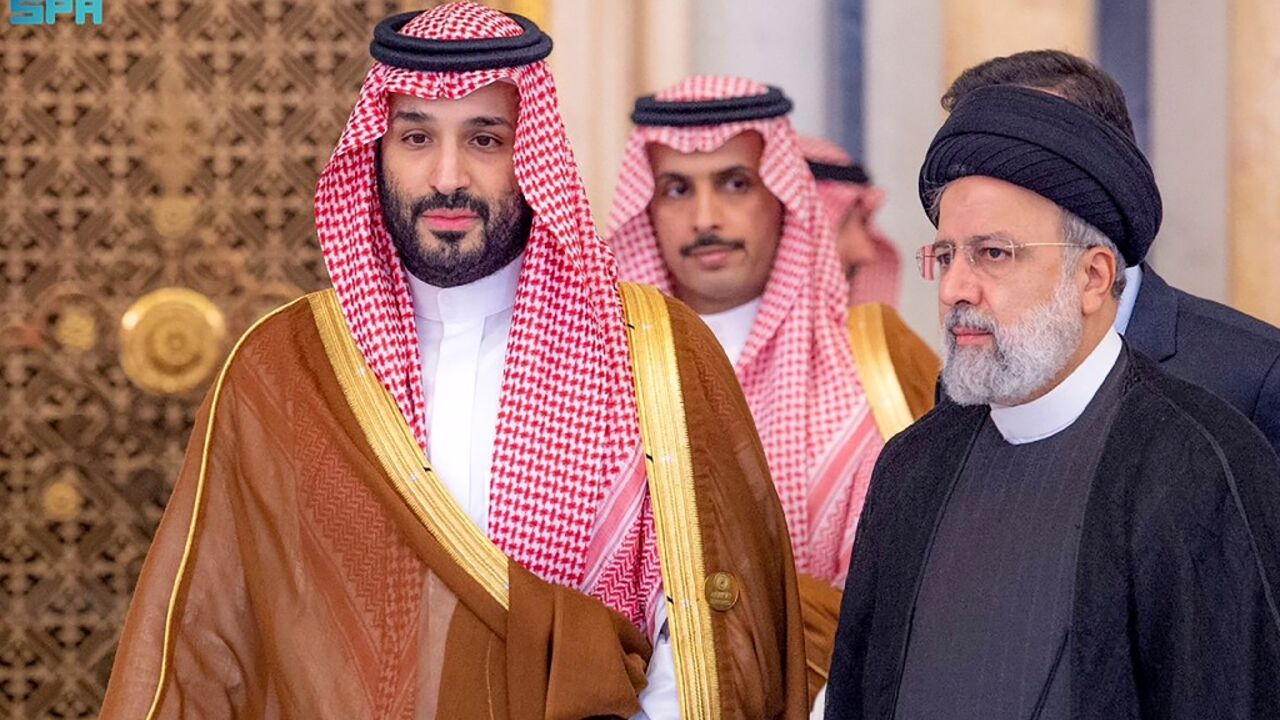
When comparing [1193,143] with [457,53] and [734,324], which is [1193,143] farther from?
[457,53]

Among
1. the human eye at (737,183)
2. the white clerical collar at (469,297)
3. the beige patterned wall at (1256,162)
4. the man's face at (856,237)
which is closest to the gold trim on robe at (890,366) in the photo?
the human eye at (737,183)

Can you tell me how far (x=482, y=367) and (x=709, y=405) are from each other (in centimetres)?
39

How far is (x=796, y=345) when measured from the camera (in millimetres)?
4090

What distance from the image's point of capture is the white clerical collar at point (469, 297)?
310 centimetres

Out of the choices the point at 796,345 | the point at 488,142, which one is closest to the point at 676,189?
the point at 796,345

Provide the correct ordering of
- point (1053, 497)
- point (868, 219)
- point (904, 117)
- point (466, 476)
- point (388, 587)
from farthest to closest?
point (904, 117), point (868, 219), point (466, 476), point (388, 587), point (1053, 497)

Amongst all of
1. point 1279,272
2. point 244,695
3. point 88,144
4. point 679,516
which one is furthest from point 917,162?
point 244,695

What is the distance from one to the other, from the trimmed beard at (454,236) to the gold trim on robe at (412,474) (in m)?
0.18

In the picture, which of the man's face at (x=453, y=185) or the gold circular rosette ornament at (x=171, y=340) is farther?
the gold circular rosette ornament at (x=171, y=340)

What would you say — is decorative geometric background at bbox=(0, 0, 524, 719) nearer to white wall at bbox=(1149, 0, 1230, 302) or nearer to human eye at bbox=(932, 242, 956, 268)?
white wall at bbox=(1149, 0, 1230, 302)

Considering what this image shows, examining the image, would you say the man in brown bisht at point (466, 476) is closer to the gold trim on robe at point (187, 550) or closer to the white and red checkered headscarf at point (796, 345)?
the gold trim on robe at point (187, 550)

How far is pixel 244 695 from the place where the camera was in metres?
2.87

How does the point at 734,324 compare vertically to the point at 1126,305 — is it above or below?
below

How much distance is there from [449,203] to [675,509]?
631mm
